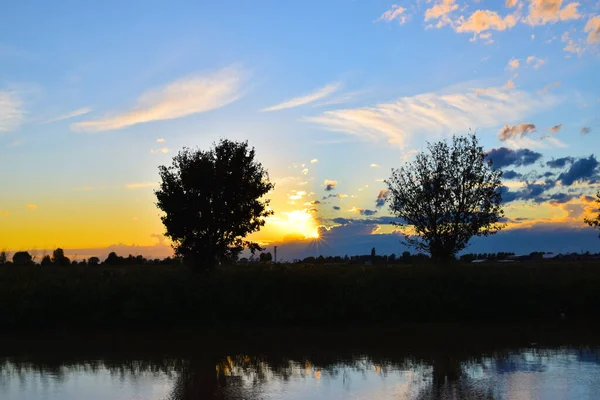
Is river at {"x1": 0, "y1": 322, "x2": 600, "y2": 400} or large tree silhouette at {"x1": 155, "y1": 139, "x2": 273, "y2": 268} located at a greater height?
large tree silhouette at {"x1": 155, "y1": 139, "x2": 273, "y2": 268}

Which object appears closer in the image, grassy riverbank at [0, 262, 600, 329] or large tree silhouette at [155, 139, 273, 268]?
grassy riverbank at [0, 262, 600, 329]

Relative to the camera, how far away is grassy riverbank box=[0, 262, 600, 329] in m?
20.5

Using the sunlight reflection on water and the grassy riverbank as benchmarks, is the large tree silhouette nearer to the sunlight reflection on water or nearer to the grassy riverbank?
the grassy riverbank

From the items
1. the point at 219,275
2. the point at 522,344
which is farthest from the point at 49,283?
the point at 522,344


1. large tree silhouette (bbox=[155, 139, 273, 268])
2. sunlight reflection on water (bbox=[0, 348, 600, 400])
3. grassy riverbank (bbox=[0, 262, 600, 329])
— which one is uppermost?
large tree silhouette (bbox=[155, 139, 273, 268])

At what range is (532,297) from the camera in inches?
876

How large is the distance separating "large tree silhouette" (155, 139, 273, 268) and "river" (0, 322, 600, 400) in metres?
16.0

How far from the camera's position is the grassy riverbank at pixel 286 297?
20.5 meters

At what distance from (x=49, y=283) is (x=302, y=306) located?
932 cm

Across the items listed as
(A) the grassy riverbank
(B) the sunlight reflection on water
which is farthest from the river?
(A) the grassy riverbank

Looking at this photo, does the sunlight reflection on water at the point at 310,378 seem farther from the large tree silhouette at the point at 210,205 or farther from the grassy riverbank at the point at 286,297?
the large tree silhouette at the point at 210,205

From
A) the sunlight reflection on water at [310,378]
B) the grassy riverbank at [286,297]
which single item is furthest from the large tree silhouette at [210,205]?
the sunlight reflection on water at [310,378]

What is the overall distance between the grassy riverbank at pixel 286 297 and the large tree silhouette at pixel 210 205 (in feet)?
41.7

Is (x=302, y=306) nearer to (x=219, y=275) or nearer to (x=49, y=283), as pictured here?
(x=219, y=275)
